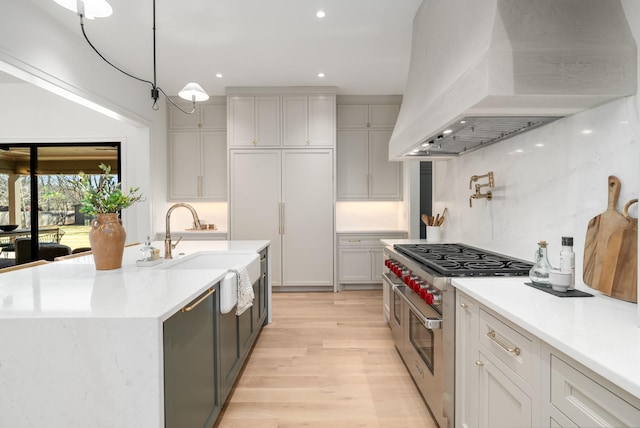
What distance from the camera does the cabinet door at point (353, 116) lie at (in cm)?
519

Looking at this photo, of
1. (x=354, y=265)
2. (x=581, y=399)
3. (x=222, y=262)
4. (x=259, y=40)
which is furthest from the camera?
(x=354, y=265)

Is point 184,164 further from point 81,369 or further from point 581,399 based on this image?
point 581,399

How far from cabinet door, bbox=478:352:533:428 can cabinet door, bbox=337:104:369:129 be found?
420cm

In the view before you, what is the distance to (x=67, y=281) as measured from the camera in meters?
1.65

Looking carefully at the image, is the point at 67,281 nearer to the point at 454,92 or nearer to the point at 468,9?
the point at 454,92

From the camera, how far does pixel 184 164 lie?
520 centimetres

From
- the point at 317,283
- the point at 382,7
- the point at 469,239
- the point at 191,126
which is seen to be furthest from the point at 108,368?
the point at 191,126

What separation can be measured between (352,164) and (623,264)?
13.3ft

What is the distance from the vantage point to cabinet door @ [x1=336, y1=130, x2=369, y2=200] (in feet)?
17.1

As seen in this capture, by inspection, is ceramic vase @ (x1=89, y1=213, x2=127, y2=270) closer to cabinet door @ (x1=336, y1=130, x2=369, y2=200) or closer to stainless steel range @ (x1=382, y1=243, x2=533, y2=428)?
stainless steel range @ (x1=382, y1=243, x2=533, y2=428)

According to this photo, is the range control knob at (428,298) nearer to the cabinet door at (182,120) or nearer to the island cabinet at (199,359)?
the island cabinet at (199,359)

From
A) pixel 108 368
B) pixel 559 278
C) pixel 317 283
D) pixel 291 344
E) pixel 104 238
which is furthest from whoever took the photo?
pixel 317 283

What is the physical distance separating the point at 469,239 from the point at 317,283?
Result: 253cm

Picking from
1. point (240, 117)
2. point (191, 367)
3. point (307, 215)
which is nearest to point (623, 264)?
point (191, 367)
